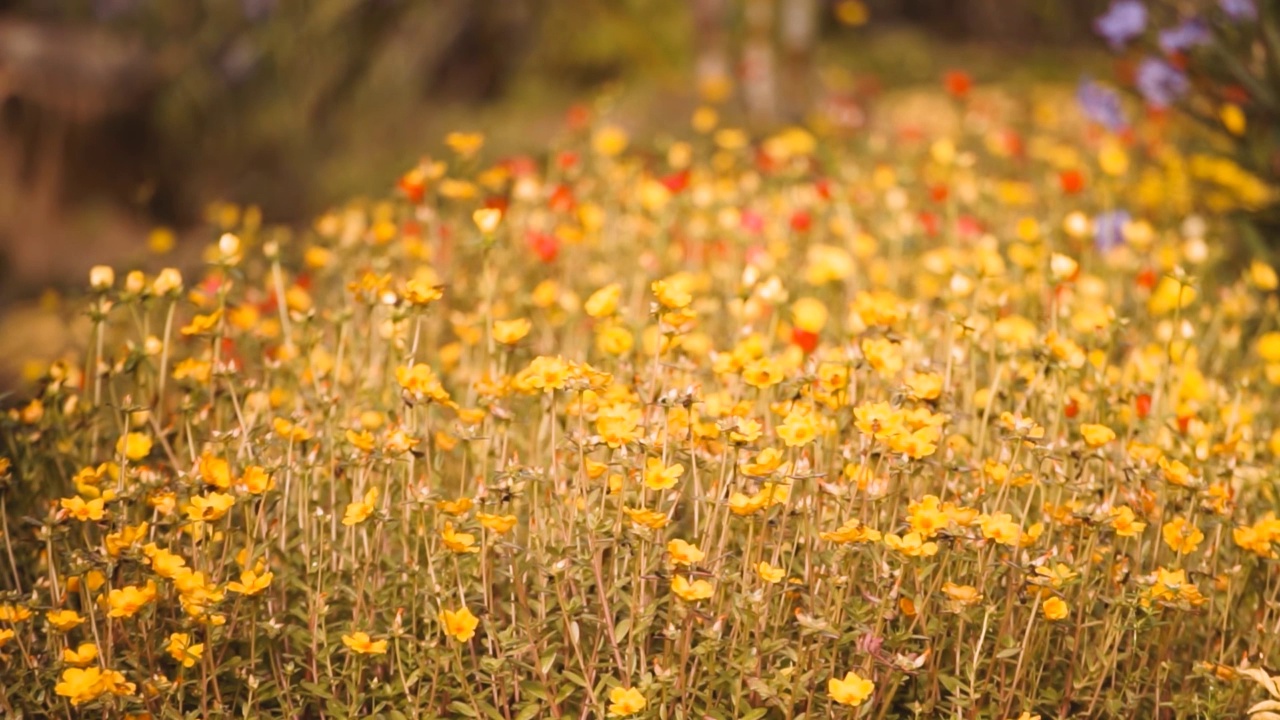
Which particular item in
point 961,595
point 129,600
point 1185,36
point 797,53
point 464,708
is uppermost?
point 1185,36

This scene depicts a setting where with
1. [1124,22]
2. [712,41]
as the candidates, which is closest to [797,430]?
[1124,22]

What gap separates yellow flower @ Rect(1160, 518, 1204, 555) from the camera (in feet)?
6.64

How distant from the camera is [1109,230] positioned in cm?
400

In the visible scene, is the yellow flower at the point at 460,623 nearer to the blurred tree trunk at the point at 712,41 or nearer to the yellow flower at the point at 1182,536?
the yellow flower at the point at 1182,536

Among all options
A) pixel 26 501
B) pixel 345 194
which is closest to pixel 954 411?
pixel 26 501

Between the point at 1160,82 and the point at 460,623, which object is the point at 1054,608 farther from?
the point at 1160,82

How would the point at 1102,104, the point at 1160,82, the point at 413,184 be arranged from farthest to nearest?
the point at 1102,104
the point at 1160,82
the point at 413,184

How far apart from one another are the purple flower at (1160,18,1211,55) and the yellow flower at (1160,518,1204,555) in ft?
7.67

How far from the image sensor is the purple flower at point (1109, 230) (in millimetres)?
3996

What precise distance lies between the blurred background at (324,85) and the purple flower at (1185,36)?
5.83 ft

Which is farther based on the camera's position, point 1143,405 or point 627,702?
point 1143,405

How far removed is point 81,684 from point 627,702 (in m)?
0.77

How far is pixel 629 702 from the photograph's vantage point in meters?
1.79

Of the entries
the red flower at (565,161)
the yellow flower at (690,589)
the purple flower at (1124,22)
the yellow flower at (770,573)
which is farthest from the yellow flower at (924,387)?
the purple flower at (1124,22)
